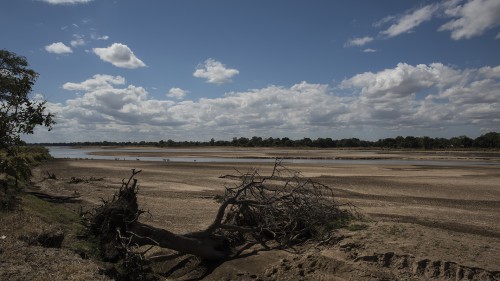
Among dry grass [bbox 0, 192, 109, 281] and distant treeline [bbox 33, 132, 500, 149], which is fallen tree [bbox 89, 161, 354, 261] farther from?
distant treeline [bbox 33, 132, 500, 149]

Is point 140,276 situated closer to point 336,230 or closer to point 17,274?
point 17,274

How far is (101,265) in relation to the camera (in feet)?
25.3

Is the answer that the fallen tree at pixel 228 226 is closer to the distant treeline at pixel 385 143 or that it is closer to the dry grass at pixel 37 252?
the dry grass at pixel 37 252

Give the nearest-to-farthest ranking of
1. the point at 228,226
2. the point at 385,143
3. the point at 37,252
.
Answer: the point at 37,252 < the point at 228,226 < the point at 385,143

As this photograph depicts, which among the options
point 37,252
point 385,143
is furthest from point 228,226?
point 385,143

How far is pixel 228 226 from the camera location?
9.09m

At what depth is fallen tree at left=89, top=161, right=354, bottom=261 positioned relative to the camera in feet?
26.8

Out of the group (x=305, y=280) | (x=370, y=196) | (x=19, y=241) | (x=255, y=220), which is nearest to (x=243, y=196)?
(x=255, y=220)

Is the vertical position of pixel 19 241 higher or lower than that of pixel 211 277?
higher

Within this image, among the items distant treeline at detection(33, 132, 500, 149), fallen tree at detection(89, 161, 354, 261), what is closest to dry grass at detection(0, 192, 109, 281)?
fallen tree at detection(89, 161, 354, 261)

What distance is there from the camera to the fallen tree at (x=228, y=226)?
26.8 feet

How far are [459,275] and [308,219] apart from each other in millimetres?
3544

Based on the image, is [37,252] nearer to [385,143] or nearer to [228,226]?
[228,226]

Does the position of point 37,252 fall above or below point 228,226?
below
